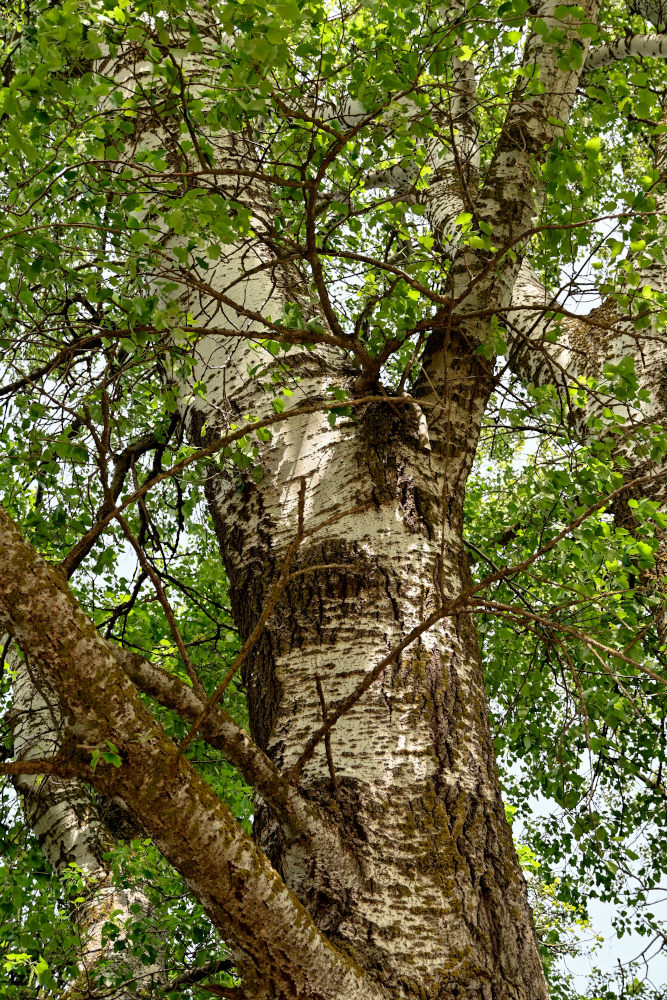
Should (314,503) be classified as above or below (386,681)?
above

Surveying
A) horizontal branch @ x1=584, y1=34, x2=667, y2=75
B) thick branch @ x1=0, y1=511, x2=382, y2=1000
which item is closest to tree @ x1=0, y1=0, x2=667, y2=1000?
thick branch @ x1=0, y1=511, x2=382, y2=1000

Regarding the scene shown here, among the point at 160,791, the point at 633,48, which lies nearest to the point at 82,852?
the point at 160,791

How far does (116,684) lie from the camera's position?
1.48 meters

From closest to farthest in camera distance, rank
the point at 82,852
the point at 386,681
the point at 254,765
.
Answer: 1. the point at 254,765
2. the point at 386,681
3. the point at 82,852

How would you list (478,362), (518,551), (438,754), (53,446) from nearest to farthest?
(438,754) < (478,362) < (53,446) < (518,551)

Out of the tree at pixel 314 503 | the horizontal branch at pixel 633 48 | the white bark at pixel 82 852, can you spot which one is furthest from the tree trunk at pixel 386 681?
the horizontal branch at pixel 633 48

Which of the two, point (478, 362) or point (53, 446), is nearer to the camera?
point (478, 362)

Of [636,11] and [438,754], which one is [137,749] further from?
[636,11]

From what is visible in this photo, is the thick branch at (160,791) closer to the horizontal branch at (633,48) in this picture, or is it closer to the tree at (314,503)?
the tree at (314,503)

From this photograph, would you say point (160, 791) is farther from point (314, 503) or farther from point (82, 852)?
point (82, 852)

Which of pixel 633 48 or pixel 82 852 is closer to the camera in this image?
pixel 82 852

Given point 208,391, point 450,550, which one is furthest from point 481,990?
point 208,391

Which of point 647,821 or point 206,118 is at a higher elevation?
point 206,118

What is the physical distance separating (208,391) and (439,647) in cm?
144
